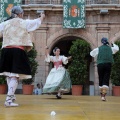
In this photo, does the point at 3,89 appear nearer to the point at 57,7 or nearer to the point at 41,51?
the point at 41,51

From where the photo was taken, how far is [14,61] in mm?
5824

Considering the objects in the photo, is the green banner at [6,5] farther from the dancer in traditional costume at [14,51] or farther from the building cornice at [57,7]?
the dancer in traditional costume at [14,51]

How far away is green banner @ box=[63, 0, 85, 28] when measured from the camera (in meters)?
17.3

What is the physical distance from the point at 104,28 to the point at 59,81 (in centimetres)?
926

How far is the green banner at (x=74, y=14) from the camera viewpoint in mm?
17344

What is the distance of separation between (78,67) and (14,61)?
359 inches

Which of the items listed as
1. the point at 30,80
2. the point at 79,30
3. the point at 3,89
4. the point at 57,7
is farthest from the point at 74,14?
the point at 3,89

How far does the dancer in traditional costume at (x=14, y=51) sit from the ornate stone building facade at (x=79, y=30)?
1129 centimetres

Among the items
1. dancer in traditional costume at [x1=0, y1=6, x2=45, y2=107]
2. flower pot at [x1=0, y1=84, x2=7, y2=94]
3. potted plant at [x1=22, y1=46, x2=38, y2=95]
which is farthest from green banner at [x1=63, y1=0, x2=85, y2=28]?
dancer in traditional costume at [x1=0, y1=6, x2=45, y2=107]

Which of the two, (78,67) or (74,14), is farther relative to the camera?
(74,14)

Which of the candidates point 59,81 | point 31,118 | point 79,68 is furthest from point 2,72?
point 79,68

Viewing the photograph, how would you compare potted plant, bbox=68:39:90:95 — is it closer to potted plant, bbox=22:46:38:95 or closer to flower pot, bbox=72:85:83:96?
flower pot, bbox=72:85:83:96

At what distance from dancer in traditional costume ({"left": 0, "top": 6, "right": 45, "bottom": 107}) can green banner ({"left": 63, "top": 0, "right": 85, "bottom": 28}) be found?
11.3 metres

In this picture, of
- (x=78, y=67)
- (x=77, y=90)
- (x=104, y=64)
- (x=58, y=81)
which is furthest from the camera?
(x=78, y=67)
